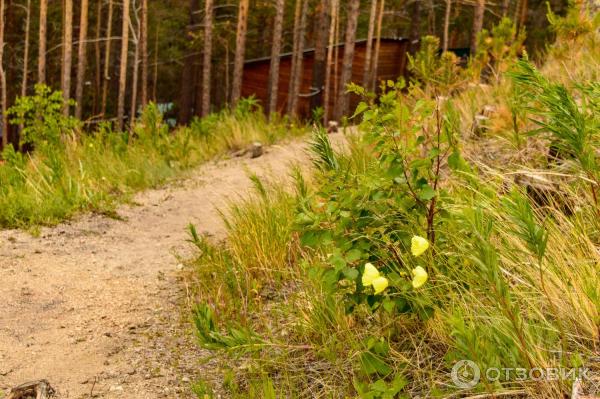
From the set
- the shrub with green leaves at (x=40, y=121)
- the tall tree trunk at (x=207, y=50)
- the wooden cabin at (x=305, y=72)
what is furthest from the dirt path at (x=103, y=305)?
the wooden cabin at (x=305, y=72)

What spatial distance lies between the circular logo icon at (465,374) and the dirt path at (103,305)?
5.02ft

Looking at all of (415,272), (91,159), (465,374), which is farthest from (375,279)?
(91,159)

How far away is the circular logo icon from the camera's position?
2.31 metres

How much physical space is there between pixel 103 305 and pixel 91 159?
16.8 feet

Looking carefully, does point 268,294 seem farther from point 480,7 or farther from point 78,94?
point 78,94

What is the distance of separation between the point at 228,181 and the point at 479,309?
6.64 metres

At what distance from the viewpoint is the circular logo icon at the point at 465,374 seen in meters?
2.31

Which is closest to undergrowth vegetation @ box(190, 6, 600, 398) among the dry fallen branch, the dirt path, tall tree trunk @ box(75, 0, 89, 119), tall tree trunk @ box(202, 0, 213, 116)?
the dirt path

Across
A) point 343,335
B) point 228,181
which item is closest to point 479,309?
point 343,335

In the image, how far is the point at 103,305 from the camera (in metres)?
4.83

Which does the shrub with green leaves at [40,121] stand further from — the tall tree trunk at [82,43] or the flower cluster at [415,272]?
the flower cluster at [415,272]

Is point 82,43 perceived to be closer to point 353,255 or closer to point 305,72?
point 305,72

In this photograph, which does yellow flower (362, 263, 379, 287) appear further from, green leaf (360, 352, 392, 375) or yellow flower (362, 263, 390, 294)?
green leaf (360, 352, 392, 375)

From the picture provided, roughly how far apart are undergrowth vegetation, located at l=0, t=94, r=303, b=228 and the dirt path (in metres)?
0.41
